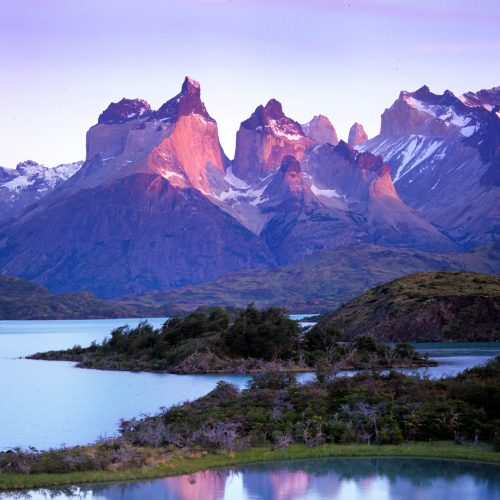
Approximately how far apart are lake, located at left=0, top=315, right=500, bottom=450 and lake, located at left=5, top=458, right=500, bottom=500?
9.76m

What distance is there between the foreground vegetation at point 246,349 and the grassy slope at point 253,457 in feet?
146

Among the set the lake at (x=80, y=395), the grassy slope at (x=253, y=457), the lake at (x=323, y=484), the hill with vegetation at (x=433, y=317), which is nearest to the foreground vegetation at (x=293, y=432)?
the grassy slope at (x=253, y=457)

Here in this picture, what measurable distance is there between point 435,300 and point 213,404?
327 feet

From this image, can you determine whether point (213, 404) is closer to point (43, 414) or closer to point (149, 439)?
point (149, 439)

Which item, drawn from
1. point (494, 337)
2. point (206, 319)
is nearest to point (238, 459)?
point (206, 319)

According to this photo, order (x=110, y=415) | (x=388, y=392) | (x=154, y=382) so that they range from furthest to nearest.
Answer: (x=154, y=382)
(x=110, y=415)
(x=388, y=392)

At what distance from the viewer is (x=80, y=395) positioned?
85.2 metres

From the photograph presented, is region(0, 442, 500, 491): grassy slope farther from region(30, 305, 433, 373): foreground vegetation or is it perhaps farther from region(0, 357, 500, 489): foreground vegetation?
region(30, 305, 433, 373): foreground vegetation

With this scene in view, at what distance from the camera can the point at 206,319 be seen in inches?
4963

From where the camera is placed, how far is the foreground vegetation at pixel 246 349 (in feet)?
350

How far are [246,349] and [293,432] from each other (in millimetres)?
56293

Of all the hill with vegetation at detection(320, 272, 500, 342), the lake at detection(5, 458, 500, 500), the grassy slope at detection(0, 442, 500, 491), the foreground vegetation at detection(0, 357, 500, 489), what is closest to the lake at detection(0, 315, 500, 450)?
the foreground vegetation at detection(0, 357, 500, 489)

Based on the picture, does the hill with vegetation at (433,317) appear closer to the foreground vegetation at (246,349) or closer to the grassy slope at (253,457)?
the foreground vegetation at (246,349)

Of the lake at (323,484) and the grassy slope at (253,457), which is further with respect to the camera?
the grassy slope at (253,457)
